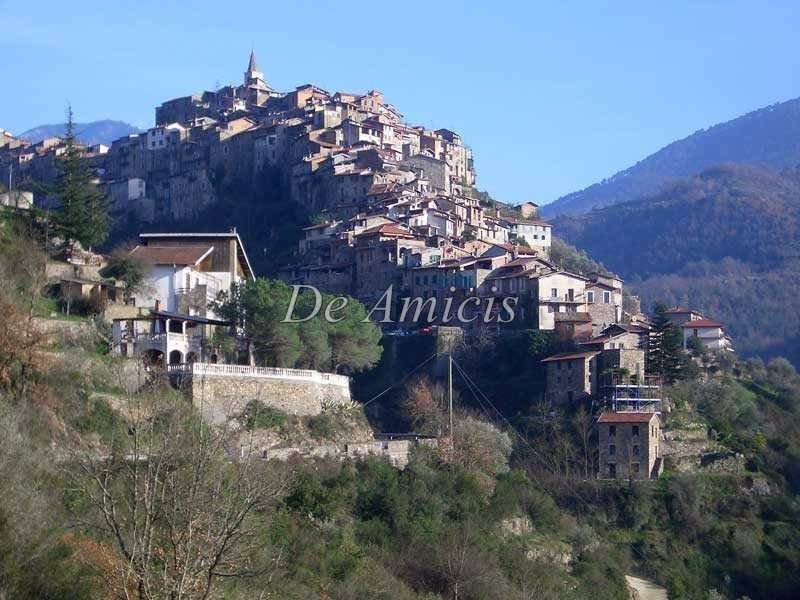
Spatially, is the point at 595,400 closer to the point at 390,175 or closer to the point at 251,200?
the point at 390,175

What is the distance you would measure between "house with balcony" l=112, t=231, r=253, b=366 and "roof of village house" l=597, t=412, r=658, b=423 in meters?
14.6

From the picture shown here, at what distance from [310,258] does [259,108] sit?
3208 centimetres

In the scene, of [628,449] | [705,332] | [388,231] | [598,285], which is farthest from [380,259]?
[628,449]

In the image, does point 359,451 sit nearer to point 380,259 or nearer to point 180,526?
point 180,526

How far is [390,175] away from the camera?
8406 cm

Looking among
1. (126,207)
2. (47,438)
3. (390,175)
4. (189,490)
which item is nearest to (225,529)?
(189,490)

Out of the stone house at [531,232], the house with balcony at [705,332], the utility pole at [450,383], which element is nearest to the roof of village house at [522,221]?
the stone house at [531,232]

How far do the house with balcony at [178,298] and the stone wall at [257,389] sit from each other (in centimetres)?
144

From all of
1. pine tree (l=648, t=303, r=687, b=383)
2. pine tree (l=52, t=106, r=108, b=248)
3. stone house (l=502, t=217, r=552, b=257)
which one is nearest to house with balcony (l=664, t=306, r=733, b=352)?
pine tree (l=648, t=303, r=687, b=383)

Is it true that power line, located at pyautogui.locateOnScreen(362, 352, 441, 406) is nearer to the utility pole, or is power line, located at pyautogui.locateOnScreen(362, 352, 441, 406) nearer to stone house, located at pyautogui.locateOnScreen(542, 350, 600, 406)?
the utility pole

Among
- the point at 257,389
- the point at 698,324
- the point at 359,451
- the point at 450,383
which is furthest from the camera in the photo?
the point at 698,324

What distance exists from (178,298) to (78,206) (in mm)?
4435

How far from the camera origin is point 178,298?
48.1m

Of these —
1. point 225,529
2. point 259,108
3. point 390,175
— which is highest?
point 259,108
